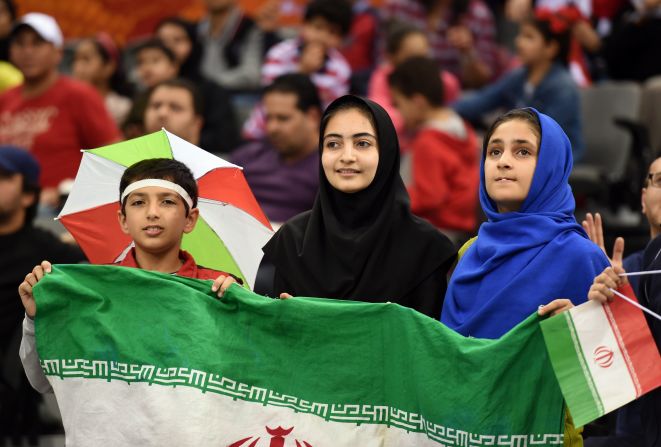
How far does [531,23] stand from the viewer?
380 inches

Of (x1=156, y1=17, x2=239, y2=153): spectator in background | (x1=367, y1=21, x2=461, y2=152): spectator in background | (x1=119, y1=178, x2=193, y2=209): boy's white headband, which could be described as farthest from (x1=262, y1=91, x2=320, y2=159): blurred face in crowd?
(x1=119, y1=178, x2=193, y2=209): boy's white headband

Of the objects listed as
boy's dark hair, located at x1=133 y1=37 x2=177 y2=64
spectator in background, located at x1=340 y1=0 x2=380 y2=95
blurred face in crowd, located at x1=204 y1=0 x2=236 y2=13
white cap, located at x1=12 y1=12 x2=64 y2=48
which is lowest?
white cap, located at x1=12 y1=12 x2=64 y2=48

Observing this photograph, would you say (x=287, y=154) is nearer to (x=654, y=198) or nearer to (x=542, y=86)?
(x=542, y=86)

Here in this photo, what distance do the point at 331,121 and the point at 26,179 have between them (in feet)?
7.41

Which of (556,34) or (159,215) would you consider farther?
(556,34)

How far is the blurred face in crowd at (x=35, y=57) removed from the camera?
9.17m

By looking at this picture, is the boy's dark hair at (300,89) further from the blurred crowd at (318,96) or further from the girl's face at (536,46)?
the girl's face at (536,46)

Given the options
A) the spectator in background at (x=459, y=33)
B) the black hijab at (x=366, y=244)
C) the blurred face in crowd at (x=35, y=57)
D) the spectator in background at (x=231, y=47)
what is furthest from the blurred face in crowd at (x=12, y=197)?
the spectator in background at (x=459, y=33)

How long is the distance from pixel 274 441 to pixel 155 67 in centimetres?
538

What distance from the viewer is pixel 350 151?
18.3 ft

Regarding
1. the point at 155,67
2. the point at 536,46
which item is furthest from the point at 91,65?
the point at 536,46

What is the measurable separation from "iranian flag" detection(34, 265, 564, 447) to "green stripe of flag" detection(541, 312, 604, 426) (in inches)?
5.4

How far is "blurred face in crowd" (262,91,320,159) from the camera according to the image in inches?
318

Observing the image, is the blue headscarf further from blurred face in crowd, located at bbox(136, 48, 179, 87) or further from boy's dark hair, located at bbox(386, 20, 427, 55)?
boy's dark hair, located at bbox(386, 20, 427, 55)
